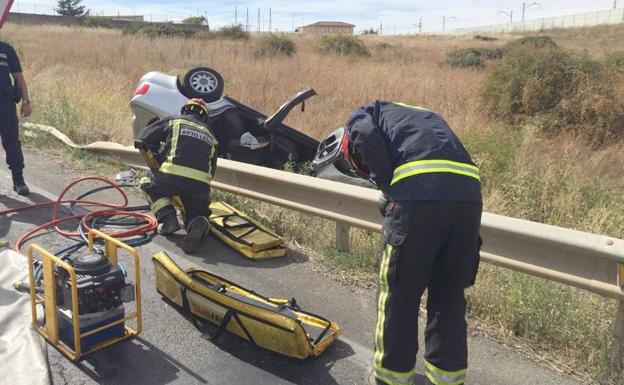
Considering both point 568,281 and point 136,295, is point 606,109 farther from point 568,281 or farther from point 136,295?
point 136,295

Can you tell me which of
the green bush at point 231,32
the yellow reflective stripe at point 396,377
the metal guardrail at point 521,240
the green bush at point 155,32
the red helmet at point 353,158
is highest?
the green bush at point 231,32

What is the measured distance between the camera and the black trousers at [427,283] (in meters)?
2.47

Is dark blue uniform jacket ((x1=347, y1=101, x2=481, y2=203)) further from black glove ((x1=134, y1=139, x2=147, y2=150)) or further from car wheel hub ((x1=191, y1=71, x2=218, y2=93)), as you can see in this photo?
car wheel hub ((x1=191, y1=71, x2=218, y2=93))

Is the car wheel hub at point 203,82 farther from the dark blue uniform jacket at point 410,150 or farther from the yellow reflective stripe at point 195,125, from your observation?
the dark blue uniform jacket at point 410,150

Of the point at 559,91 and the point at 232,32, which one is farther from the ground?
the point at 232,32

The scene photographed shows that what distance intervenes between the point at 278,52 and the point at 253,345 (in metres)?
17.6

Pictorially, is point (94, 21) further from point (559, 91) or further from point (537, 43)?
point (559, 91)

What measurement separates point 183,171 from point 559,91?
23.2 feet

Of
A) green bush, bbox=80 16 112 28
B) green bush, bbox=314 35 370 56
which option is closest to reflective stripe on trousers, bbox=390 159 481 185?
green bush, bbox=314 35 370 56

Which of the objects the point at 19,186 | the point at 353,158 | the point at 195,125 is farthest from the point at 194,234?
the point at 19,186

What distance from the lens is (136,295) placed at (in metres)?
3.04

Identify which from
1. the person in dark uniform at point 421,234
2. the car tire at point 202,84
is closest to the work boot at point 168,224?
the car tire at point 202,84

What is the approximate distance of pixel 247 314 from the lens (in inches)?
119

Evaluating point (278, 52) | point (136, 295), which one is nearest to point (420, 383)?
point (136, 295)
